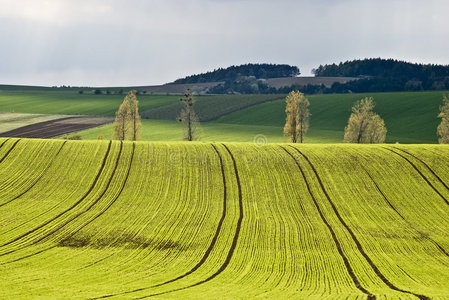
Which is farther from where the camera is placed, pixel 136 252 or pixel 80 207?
pixel 80 207

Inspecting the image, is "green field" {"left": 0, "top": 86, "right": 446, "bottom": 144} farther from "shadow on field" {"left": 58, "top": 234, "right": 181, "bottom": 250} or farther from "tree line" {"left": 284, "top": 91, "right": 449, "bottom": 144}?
"shadow on field" {"left": 58, "top": 234, "right": 181, "bottom": 250}

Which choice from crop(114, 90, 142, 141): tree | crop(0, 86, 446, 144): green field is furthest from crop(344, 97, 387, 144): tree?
crop(114, 90, 142, 141): tree

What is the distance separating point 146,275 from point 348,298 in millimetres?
11187

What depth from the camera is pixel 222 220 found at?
43125 mm

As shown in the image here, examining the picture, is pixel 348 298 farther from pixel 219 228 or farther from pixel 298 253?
pixel 219 228

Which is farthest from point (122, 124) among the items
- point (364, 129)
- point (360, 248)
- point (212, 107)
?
point (212, 107)

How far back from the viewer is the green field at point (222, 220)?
29.4 metres

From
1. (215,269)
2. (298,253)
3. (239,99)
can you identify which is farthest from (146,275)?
(239,99)

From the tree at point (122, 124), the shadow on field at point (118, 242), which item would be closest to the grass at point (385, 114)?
the tree at point (122, 124)

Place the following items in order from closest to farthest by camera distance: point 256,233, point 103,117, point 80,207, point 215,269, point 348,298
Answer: point 348,298
point 215,269
point 256,233
point 80,207
point 103,117

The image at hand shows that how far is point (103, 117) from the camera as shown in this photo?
13212 centimetres

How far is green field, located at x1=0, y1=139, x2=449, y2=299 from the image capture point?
2944 centimetres

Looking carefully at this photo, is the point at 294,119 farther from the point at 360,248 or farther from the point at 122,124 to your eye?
the point at 360,248

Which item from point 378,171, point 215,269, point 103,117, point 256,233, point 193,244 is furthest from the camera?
point 103,117
